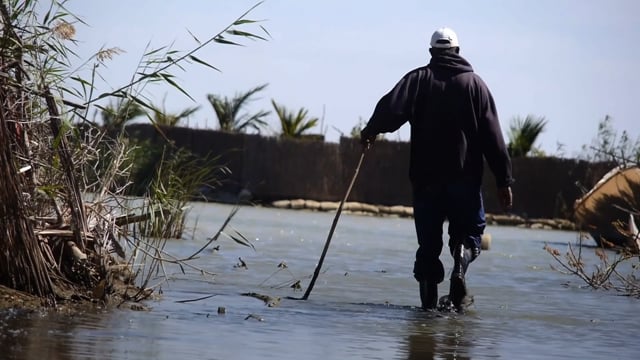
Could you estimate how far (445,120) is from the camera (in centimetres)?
953

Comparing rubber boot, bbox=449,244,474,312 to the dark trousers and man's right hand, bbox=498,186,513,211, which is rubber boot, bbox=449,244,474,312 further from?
man's right hand, bbox=498,186,513,211

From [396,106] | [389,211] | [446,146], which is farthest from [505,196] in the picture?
[389,211]

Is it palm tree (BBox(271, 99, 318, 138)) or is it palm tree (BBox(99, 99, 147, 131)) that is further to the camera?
palm tree (BBox(271, 99, 318, 138))

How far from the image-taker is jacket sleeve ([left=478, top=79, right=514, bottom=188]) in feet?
31.5

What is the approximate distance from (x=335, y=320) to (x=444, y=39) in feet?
7.16

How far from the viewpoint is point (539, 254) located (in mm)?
18906

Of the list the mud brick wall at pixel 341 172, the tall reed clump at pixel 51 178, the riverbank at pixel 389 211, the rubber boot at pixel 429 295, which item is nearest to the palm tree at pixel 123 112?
the tall reed clump at pixel 51 178

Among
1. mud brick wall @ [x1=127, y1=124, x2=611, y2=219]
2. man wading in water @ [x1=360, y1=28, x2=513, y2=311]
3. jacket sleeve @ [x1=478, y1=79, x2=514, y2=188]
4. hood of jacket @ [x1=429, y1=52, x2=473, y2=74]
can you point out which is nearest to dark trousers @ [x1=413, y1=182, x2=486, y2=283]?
man wading in water @ [x1=360, y1=28, x2=513, y2=311]

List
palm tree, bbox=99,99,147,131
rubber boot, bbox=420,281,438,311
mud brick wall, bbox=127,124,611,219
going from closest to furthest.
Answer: palm tree, bbox=99,99,147,131 < rubber boot, bbox=420,281,438,311 < mud brick wall, bbox=127,124,611,219

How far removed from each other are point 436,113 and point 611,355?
2370mm

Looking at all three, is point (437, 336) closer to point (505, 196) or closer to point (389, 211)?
point (505, 196)

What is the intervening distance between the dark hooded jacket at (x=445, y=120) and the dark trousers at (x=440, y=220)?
86 mm

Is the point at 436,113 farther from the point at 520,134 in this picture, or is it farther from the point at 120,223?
the point at 520,134

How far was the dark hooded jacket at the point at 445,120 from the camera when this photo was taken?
9523mm
